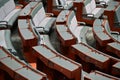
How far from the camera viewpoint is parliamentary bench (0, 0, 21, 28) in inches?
294

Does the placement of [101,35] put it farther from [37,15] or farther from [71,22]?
[37,15]

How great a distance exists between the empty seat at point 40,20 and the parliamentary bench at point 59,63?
174 cm

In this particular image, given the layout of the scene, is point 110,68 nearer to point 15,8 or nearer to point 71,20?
point 71,20

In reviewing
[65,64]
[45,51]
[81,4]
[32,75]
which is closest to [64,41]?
[45,51]

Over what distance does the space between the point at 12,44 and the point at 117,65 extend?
2662 millimetres

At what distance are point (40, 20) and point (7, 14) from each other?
38.2 inches

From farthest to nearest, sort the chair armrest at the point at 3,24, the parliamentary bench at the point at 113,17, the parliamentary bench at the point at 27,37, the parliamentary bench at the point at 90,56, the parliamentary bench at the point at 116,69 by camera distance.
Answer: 1. the parliamentary bench at the point at 113,17
2. the chair armrest at the point at 3,24
3. the parliamentary bench at the point at 27,37
4. the parliamentary bench at the point at 90,56
5. the parliamentary bench at the point at 116,69

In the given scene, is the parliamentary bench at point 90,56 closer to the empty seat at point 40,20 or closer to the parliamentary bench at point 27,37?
the parliamentary bench at point 27,37

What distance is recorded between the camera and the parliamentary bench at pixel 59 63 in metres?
4.96

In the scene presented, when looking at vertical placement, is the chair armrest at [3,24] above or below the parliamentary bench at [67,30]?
above

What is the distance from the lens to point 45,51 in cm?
562

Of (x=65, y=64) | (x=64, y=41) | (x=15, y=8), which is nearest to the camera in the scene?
(x=65, y=64)

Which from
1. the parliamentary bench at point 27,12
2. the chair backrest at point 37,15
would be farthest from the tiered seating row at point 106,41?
the parliamentary bench at point 27,12

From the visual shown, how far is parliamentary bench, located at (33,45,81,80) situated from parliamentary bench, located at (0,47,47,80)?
1.33 feet
